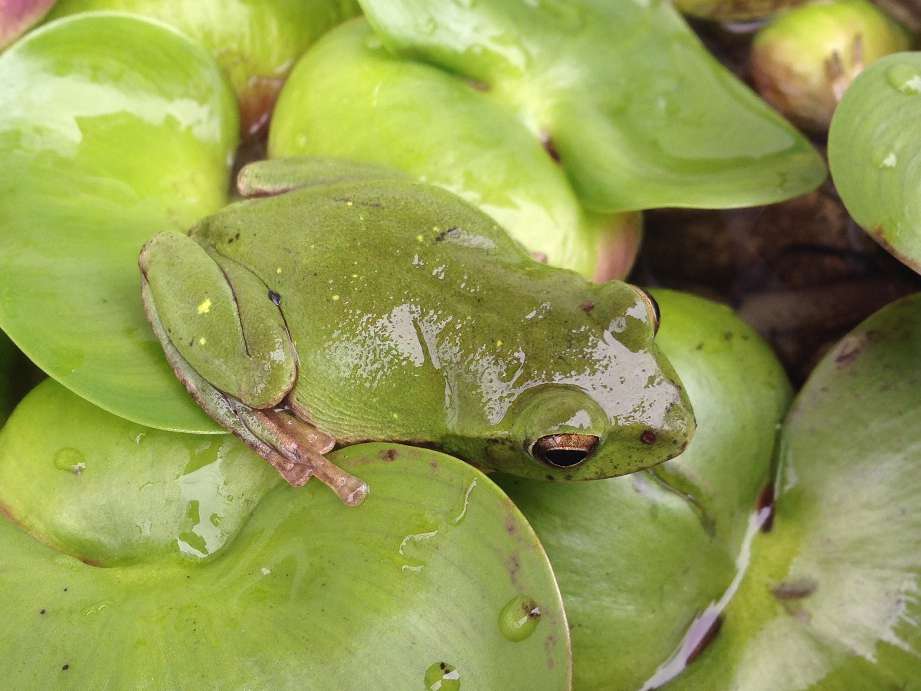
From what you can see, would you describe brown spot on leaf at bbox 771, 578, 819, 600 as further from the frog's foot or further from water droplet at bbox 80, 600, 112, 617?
water droplet at bbox 80, 600, 112, 617

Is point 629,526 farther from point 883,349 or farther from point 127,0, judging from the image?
point 127,0

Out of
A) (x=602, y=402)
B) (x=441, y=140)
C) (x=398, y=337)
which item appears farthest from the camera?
(x=441, y=140)

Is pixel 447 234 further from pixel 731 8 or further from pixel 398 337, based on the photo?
pixel 731 8

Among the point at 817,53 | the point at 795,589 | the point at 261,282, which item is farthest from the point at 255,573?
the point at 817,53

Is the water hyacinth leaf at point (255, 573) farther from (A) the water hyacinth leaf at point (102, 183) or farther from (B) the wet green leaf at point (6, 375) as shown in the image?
(B) the wet green leaf at point (6, 375)

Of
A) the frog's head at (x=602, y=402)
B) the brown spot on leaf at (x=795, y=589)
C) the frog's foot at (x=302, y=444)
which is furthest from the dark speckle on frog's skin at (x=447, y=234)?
the brown spot on leaf at (x=795, y=589)

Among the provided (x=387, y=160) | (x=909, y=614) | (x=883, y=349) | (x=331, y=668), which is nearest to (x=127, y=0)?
(x=387, y=160)

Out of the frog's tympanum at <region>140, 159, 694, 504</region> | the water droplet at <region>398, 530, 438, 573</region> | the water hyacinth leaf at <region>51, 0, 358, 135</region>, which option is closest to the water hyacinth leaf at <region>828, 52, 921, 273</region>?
the frog's tympanum at <region>140, 159, 694, 504</region>
